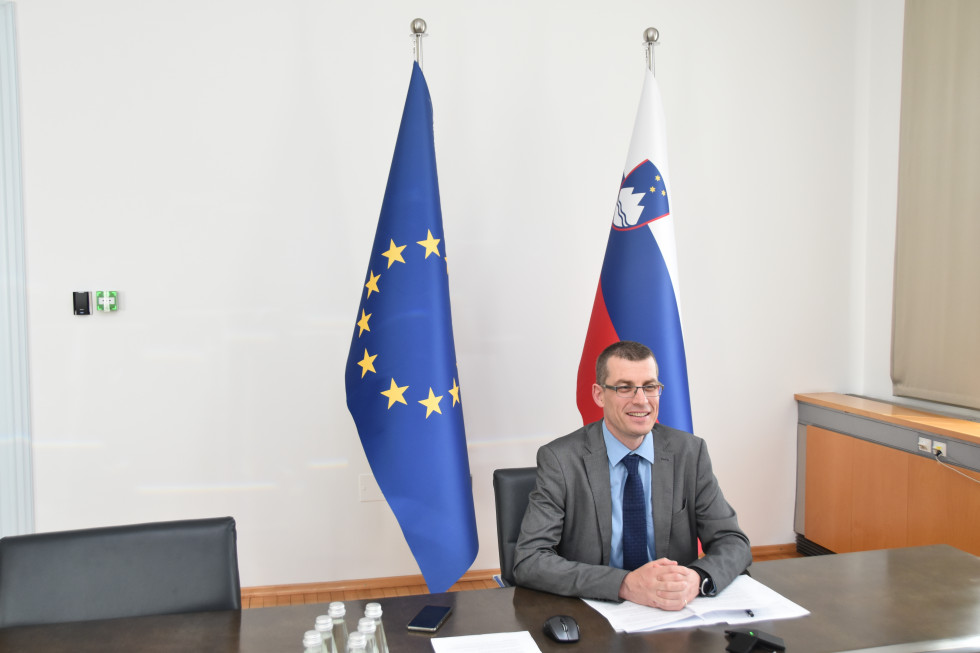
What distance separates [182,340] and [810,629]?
2870mm

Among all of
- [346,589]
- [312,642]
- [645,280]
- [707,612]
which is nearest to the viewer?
[312,642]

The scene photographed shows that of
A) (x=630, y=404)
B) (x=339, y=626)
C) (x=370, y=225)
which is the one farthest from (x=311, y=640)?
(x=370, y=225)

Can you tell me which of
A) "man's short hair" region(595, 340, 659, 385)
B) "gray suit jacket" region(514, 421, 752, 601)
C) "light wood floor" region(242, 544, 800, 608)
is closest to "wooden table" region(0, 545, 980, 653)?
"gray suit jacket" region(514, 421, 752, 601)

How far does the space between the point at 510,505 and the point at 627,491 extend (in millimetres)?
326


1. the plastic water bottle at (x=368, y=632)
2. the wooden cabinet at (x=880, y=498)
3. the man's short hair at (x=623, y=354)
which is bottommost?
the wooden cabinet at (x=880, y=498)

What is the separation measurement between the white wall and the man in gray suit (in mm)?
1695

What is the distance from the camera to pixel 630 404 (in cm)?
197

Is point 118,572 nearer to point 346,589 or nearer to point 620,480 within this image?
point 620,480

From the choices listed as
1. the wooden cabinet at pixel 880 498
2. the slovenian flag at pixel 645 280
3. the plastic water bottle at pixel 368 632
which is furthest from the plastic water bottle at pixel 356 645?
the wooden cabinet at pixel 880 498

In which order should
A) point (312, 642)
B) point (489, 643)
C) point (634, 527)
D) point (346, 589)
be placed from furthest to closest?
point (346, 589)
point (634, 527)
point (489, 643)
point (312, 642)

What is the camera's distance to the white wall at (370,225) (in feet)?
10.9

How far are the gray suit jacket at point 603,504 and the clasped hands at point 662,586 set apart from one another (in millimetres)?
290

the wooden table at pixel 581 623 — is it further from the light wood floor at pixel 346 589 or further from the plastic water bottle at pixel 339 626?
the light wood floor at pixel 346 589

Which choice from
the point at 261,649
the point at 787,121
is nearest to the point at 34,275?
the point at 261,649
